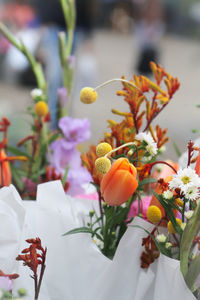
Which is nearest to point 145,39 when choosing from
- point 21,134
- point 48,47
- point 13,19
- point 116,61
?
point 116,61

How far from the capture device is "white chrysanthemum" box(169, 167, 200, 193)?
1.45 ft

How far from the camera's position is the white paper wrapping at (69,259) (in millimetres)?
499

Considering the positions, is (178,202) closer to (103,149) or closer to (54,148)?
(103,149)

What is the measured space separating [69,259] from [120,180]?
0.38 feet

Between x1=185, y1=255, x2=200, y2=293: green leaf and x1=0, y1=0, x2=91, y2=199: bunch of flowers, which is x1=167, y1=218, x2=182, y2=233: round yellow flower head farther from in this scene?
x1=0, y1=0, x2=91, y2=199: bunch of flowers

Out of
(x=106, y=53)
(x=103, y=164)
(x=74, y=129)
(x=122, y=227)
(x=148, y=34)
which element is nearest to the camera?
(x=103, y=164)

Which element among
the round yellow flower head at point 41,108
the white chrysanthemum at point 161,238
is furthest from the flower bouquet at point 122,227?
the round yellow flower head at point 41,108

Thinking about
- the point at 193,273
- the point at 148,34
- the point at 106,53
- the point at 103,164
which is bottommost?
the point at 193,273

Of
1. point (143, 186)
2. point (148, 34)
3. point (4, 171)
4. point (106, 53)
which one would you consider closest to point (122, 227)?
point (143, 186)

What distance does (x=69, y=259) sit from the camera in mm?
512

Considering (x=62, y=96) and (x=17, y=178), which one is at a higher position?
(x=62, y=96)

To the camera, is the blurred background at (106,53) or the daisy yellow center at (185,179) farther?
the blurred background at (106,53)

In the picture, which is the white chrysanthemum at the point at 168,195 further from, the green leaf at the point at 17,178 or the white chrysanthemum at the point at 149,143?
the green leaf at the point at 17,178

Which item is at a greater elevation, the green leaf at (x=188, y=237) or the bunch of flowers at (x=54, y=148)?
the bunch of flowers at (x=54, y=148)
